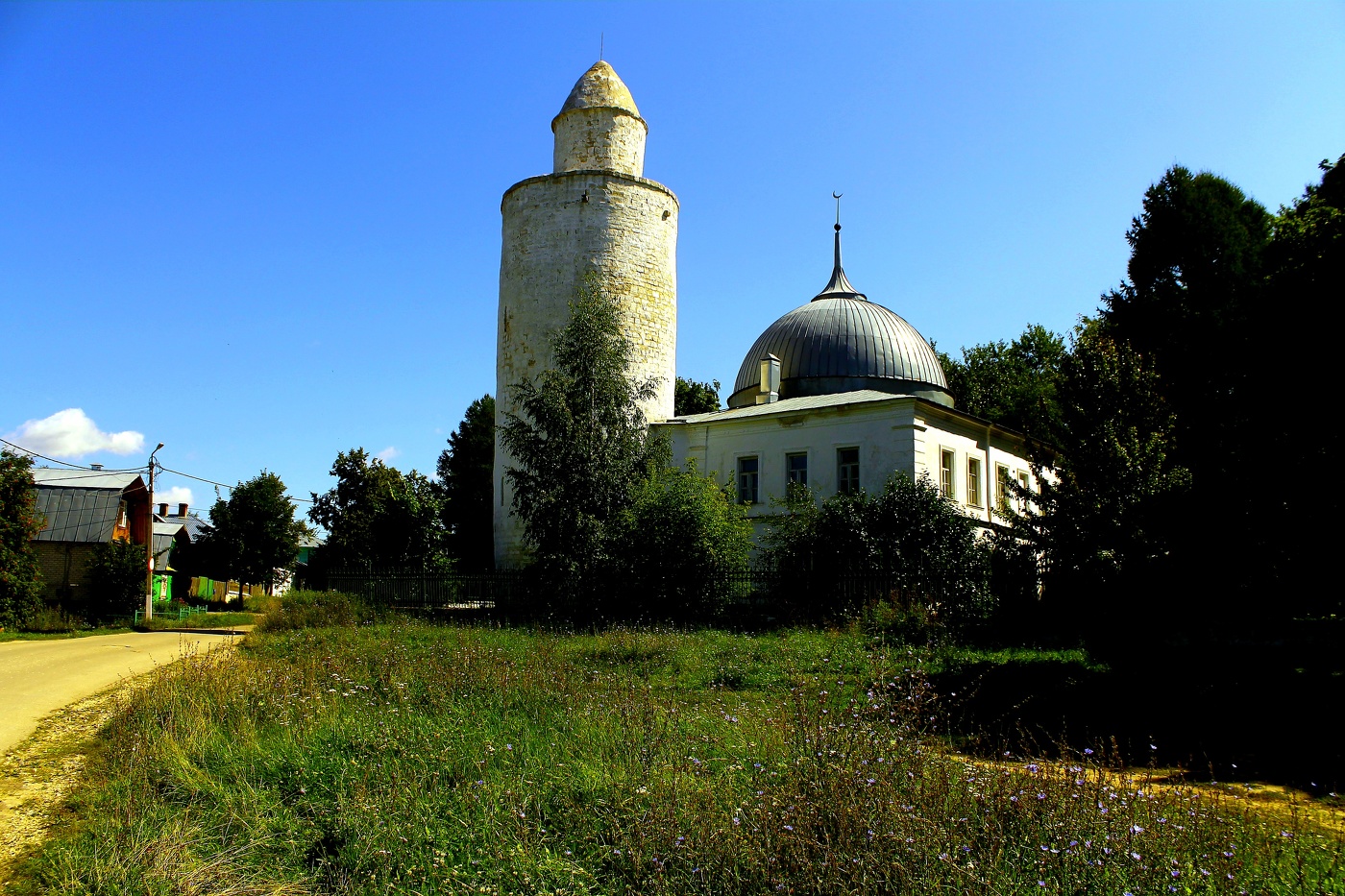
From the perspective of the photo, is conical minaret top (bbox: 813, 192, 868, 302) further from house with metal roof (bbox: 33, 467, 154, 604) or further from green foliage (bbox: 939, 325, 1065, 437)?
house with metal roof (bbox: 33, 467, 154, 604)

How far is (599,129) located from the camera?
28422mm

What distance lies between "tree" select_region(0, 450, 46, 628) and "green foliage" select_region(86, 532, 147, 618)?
309 centimetres

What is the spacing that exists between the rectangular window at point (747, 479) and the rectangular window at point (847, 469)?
2623 mm

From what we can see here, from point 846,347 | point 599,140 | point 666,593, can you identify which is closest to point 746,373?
point 846,347

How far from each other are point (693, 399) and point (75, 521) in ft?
85.3

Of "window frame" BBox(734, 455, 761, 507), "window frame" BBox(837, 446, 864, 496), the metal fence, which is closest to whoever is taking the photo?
the metal fence

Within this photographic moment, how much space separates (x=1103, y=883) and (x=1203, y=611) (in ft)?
32.5

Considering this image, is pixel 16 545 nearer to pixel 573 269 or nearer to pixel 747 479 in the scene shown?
pixel 573 269

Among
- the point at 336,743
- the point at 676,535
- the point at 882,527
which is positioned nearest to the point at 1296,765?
the point at 336,743

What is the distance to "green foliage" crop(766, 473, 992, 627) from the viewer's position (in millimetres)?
18594

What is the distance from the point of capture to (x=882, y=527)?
1933 cm

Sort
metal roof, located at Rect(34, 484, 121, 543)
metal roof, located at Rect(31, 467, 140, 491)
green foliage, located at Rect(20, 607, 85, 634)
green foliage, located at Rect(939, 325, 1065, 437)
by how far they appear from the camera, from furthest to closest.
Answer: green foliage, located at Rect(939, 325, 1065, 437)
metal roof, located at Rect(31, 467, 140, 491)
metal roof, located at Rect(34, 484, 121, 543)
green foliage, located at Rect(20, 607, 85, 634)

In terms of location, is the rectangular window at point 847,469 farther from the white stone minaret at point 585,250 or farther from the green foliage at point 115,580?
the green foliage at point 115,580

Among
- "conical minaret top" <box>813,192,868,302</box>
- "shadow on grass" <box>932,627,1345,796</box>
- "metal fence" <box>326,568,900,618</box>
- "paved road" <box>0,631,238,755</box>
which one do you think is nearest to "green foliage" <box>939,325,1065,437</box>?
"conical minaret top" <box>813,192,868,302</box>
